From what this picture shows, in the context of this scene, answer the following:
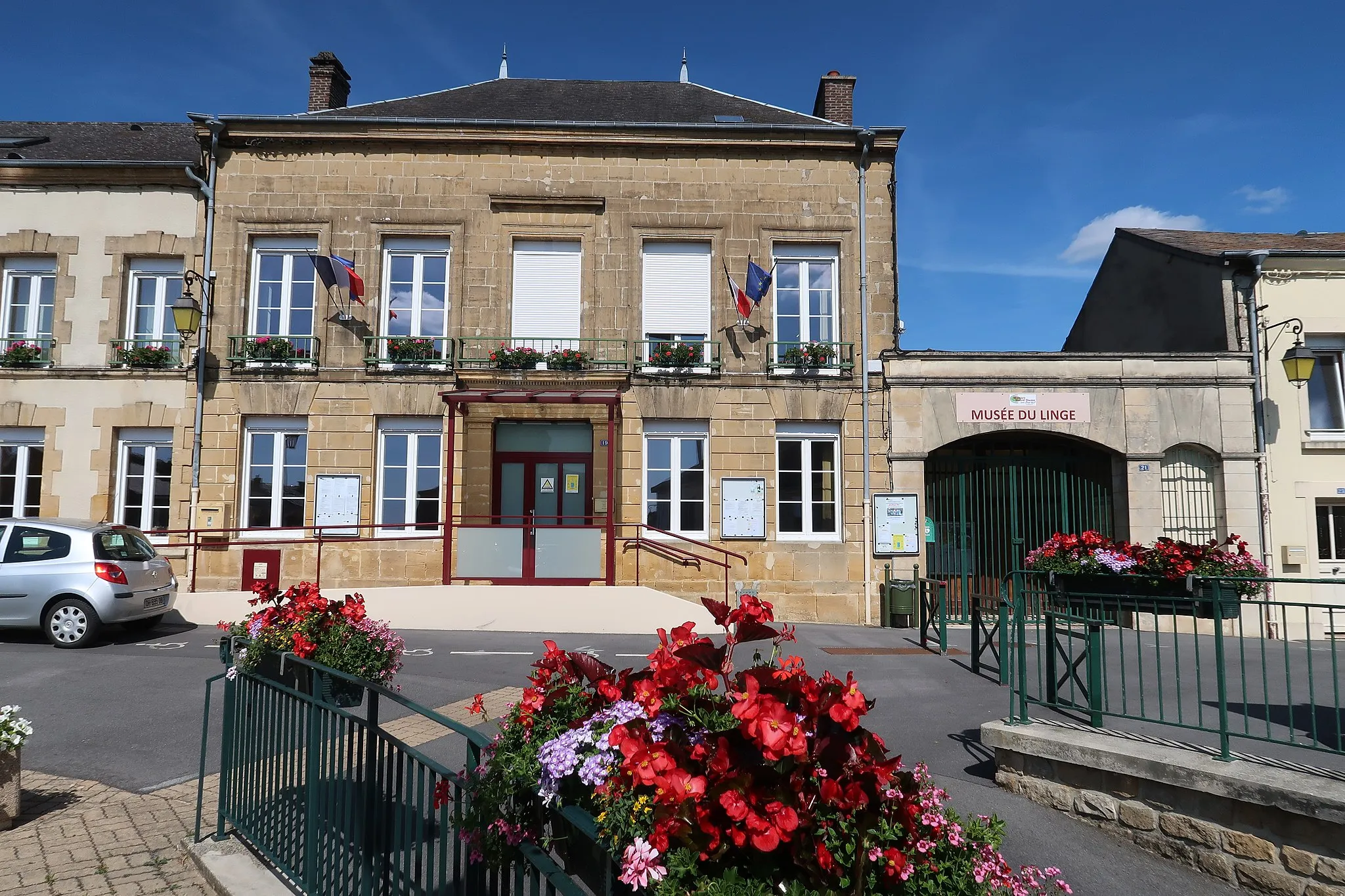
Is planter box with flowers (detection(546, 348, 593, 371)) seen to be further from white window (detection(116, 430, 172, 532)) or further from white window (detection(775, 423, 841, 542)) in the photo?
white window (detection(116, 430, 172, 532))

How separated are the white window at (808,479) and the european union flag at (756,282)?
2.25m

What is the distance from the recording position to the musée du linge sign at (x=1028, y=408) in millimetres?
13422

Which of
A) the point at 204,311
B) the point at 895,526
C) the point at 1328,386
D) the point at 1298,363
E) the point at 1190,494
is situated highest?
the point at 204,311

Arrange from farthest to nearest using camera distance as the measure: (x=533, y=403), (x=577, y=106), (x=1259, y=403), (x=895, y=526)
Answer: (x=577, y=106) < (x=533, y=403) < (x=895, y=526) < (x=1259, y=403)

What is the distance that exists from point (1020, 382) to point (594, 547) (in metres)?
7.55

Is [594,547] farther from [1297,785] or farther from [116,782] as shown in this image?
[1297,785]

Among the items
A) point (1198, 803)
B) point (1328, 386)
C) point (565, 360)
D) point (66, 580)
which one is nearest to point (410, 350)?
point (565, 360)

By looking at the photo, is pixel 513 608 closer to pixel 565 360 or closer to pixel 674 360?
pixel 565 360

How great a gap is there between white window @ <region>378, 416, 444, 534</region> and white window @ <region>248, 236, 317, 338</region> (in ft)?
8.06

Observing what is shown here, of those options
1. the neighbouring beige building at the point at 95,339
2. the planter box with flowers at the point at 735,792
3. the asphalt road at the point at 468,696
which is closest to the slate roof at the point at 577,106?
the neighbouring beige building at the point at 95,339

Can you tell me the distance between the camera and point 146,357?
13.8 meters

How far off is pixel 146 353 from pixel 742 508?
34.4 ft

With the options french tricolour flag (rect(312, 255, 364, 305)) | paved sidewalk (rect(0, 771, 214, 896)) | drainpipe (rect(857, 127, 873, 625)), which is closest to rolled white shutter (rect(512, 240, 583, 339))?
french tricolour flag (rect(312, 255, 364, 305))

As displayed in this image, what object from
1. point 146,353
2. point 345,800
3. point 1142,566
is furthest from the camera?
point 146,353
